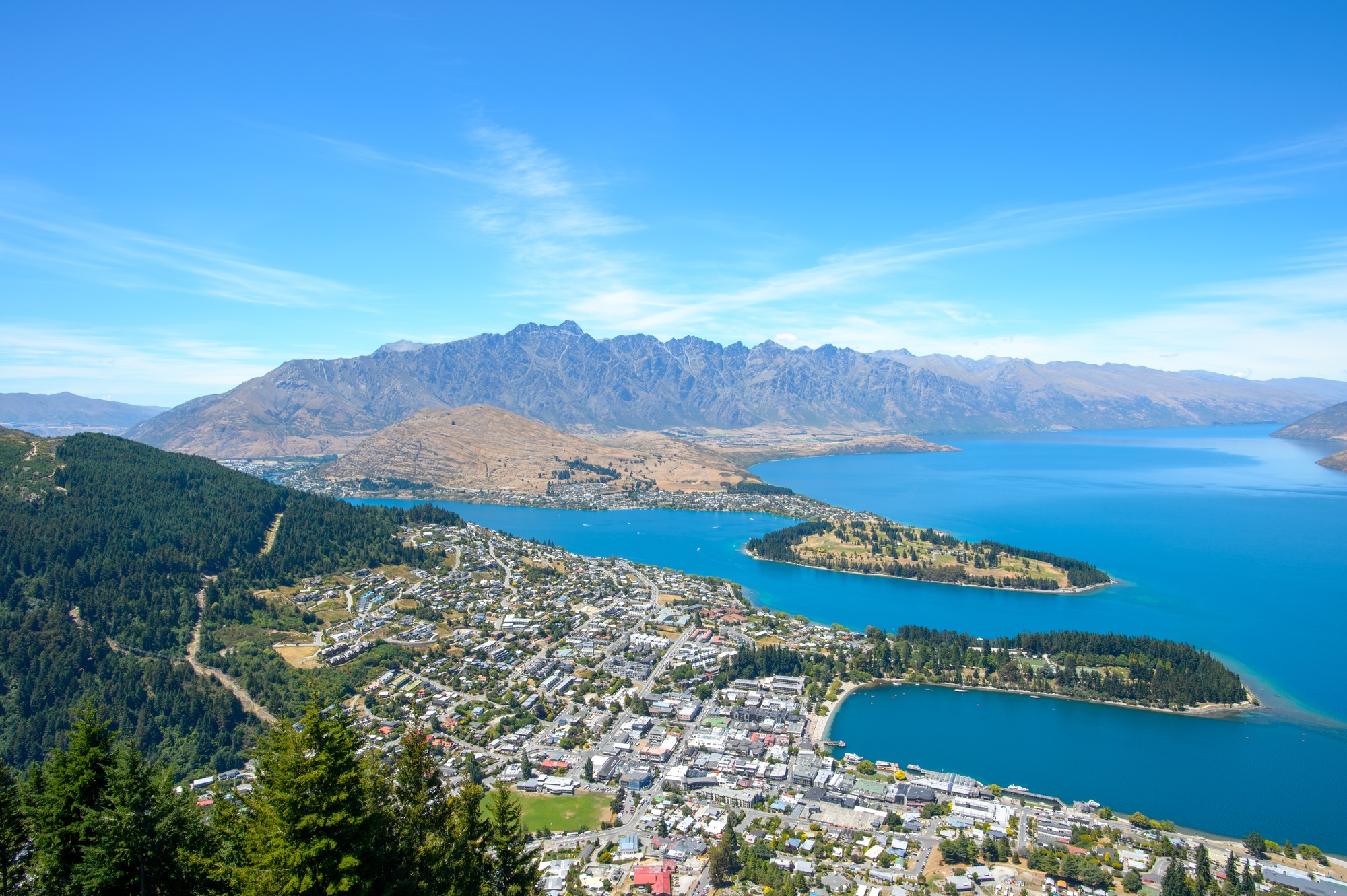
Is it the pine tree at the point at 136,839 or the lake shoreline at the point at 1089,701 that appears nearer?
the pine tree at the point at 136,839

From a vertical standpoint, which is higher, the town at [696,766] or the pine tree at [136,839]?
the pine tree at [136,839]

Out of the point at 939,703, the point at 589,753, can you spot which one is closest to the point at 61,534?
the point at 589,753

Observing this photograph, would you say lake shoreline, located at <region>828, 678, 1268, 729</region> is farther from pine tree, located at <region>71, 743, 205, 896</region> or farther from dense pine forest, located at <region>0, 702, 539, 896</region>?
pine tree, located at <region>71, 743, 205, 896</region>

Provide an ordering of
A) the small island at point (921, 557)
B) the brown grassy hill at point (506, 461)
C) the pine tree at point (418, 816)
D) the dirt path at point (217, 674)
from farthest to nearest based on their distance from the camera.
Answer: the brown grassy hill at point (506, 461)
the small island at point (921, 557)
the dirt path at point (217, 674)
the pine tree at point (418, 816)

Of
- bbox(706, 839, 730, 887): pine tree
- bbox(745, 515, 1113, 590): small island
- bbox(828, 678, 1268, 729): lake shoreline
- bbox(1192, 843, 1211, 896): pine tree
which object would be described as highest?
bbox(745, 515, 1113, 590): small island

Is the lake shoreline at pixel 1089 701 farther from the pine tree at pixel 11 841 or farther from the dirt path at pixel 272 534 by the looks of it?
the dirt path at pixel 272 534

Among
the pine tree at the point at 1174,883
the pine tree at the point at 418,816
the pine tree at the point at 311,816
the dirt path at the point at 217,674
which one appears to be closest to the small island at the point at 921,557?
the pine tree at the point at 1174,883

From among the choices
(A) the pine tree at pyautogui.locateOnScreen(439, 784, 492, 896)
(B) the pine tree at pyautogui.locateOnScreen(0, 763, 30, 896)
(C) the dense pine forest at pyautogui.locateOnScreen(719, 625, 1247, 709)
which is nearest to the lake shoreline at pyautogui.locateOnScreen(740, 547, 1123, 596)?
(C) the dense pine forest at pyautogui.locateOnScreen(719, 625, 1247, 709)
